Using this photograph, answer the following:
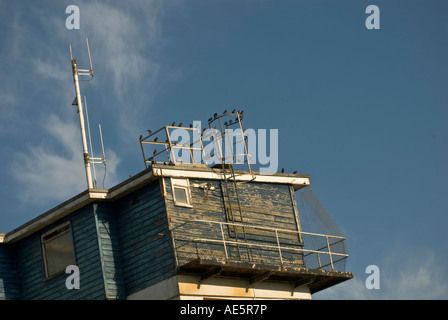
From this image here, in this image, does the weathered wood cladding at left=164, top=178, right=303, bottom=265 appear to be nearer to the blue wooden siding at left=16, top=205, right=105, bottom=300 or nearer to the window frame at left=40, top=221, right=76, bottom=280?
the blue wooden siding at left=16, top=205, right=105, bottom=300

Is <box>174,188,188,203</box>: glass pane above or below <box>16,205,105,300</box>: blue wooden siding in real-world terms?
above

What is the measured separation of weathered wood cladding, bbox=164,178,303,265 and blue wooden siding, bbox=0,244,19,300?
7302 mm

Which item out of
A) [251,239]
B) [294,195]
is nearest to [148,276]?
[251,239]

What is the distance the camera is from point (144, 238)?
35.9m

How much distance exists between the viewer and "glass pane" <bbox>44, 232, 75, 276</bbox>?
37125 millimetres

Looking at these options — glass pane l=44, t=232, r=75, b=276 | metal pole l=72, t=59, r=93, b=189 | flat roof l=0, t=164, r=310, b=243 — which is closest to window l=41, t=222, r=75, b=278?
glass pane l=44, t=232, r=75, b=276

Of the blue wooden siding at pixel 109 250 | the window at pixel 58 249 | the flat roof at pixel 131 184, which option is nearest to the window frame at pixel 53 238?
the window at pixel 58 249

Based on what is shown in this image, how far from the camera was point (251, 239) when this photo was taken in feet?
123

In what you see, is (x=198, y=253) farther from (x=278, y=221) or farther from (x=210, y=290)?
(x=278, y=221)

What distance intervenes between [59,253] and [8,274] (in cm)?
256

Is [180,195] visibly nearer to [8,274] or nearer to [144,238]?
[144,238]

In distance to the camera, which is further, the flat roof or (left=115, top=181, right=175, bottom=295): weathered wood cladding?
the flat roof

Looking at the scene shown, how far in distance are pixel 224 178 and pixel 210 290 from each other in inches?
184

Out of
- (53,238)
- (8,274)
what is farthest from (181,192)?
(8,274)
